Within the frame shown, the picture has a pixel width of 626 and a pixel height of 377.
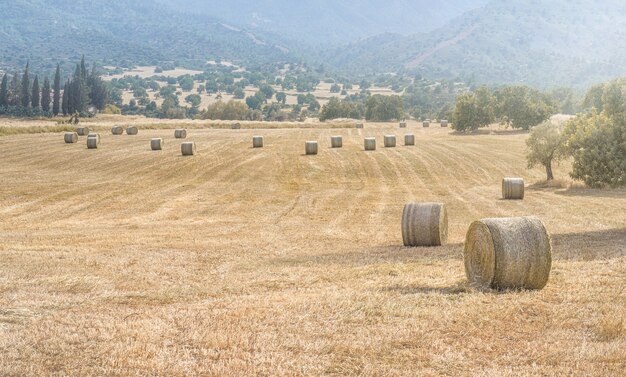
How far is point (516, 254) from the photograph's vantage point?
15109mm

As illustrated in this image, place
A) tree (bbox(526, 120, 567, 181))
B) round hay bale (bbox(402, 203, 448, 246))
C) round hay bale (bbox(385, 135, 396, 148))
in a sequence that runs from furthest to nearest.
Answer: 1. round hay bale (bbox(385, 135, 396, 148))
2. tree (bbox(526, 120, 567, 181))
3. round hay bale (bbox(402, 203, 448, 246))

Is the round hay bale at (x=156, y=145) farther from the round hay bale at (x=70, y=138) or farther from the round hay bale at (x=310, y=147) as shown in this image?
the round hay bale at (x=310, y=147)

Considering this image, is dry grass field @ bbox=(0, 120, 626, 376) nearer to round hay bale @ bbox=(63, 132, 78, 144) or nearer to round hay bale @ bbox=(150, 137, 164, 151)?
round hay bale @ bbox=(150, 137, 164, 151)

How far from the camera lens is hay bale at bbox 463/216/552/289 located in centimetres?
1502

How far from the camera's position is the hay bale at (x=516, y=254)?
15.0 meters

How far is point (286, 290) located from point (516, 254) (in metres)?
5.07

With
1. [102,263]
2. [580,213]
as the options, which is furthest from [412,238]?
[580,213]

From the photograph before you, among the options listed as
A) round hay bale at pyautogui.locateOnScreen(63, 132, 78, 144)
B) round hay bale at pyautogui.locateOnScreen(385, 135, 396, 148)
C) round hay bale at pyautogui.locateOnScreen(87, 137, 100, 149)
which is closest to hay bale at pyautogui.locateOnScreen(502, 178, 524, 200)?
round hay bale at pyautogui.locateOnScreen(385, 135, 396, 148)

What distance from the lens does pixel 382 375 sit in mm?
10109

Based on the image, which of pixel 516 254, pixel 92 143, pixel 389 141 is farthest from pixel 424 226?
pixel 92 143

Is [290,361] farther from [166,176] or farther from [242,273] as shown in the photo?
[166,176]

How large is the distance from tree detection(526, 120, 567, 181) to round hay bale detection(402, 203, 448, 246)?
91.4 ft

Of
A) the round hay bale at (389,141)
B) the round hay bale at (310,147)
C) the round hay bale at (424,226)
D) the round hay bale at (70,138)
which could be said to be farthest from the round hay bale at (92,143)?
the round hay bale at (424,226)

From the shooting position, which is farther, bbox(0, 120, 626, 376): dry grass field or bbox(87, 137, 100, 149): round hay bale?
bbox(87, 137, 100, 149): round hay bale
